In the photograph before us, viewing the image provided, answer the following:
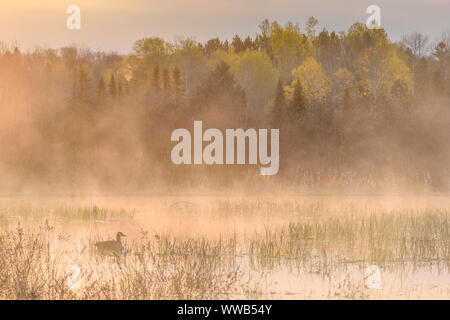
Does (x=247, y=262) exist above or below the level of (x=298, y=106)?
below

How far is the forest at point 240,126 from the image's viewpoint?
3162 cm

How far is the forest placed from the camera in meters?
31.6

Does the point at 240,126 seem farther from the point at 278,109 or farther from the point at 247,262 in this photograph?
the point at 247,262

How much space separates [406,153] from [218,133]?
1203 centimetres

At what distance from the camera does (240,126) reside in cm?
4200

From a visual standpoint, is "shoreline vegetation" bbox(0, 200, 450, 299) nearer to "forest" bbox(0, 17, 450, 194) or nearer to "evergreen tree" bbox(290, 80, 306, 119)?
"forest" bbox(0, 17, 450, 194)

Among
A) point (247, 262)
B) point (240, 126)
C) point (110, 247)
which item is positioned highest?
point (240, 126)

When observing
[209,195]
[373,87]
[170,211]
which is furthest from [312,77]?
[170,211]

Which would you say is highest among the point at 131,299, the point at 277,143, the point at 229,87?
the point at 229,87

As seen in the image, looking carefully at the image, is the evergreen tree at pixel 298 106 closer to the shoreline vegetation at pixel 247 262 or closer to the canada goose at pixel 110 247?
the shoreline vegetation at pixel 247 262

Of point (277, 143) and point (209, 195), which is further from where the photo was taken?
point (277, 143)

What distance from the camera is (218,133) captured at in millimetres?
39656

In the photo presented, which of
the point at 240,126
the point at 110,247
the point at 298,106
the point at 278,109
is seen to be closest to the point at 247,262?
the point at 110,247
